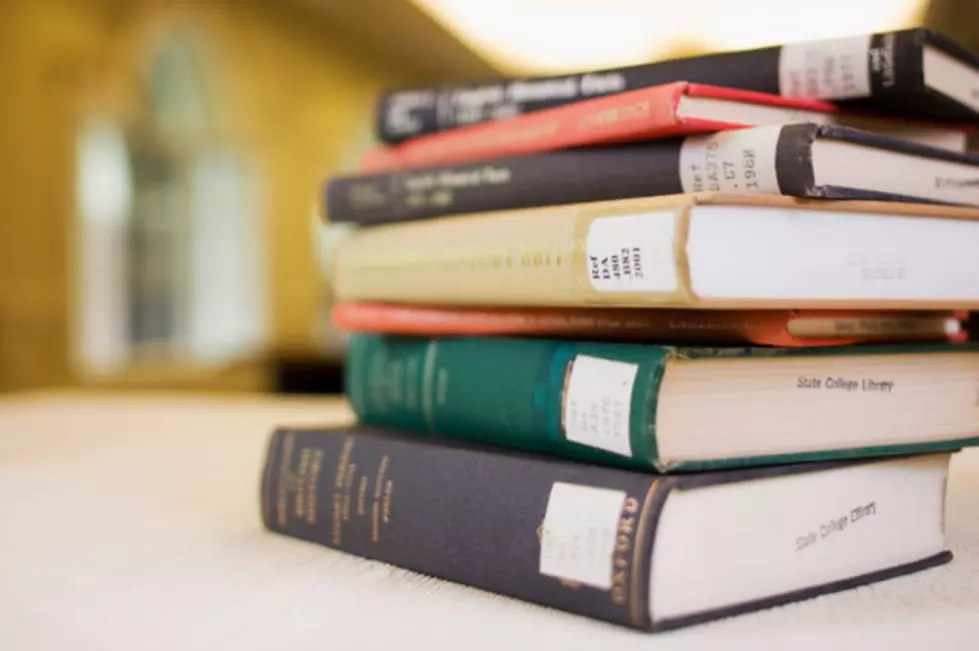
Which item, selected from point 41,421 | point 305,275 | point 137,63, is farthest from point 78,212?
point 41,421

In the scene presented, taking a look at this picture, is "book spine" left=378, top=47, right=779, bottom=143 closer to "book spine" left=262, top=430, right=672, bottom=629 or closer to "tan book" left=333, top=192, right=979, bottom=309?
"tan book" left=333, top=192, right=979, bottom=309

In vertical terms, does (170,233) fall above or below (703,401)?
above

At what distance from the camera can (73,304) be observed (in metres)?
4.14

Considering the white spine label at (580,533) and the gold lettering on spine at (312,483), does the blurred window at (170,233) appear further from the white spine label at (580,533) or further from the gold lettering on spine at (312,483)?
the white spine label at (580,533)

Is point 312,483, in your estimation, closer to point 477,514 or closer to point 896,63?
point 477,514

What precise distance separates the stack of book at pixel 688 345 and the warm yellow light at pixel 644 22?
9.59 feet

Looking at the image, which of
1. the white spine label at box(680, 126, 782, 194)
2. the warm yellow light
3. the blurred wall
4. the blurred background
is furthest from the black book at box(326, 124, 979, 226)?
the blurred wall

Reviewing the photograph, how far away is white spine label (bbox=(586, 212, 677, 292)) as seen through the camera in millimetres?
428

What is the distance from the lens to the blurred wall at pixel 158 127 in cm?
391

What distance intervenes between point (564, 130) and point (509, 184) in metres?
0.04

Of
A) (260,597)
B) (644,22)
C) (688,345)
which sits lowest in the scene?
(260,597)

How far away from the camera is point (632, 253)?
443mm

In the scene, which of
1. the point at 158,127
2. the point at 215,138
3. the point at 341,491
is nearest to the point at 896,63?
the point at 341,491

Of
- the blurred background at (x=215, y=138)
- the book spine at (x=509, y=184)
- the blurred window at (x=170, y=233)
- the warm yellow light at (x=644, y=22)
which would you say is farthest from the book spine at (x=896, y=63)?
the blurred window at (x=170, y=233)
